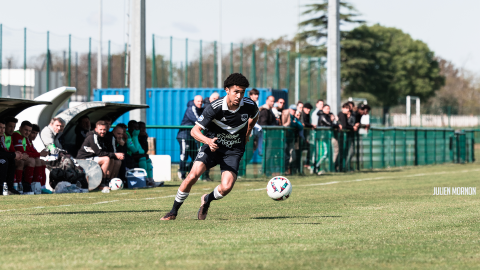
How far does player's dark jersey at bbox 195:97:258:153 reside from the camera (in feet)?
28.1

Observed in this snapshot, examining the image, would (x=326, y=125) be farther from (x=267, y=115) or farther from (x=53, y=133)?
(x=53, y=133)

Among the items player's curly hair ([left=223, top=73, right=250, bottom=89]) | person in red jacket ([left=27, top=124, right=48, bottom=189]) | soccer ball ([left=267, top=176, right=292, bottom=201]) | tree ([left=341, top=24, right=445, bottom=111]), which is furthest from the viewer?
tree ([left=341, top=24, right=445, bottom=111])

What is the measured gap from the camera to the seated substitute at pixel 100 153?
1420 centimetres

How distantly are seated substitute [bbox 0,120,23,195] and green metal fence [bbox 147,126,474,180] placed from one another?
475cm

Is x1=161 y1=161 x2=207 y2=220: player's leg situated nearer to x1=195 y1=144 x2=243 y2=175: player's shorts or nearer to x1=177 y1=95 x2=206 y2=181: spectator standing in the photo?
x1=195 y1=144 x2=243 y2=175: player's shorts

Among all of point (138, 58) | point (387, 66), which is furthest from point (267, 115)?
point (387, 66)

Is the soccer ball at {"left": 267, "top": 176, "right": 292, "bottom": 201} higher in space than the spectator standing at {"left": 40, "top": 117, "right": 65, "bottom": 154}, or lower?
lower

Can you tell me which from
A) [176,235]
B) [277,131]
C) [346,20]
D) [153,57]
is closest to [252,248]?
[176,235]

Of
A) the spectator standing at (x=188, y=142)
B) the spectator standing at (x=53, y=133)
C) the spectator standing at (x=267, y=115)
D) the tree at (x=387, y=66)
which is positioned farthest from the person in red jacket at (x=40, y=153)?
the tree at (x=387, y=66)

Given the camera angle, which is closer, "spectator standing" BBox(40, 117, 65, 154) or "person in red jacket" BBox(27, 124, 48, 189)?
"person in red jacket" BBox(27, 124, 48, 189)

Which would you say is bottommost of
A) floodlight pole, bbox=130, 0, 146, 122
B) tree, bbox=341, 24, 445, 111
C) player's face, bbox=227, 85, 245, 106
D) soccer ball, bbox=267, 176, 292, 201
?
soccer ball, bbox=267, 176, 292, 201

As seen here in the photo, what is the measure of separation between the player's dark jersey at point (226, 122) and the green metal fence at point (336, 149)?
8.05 m

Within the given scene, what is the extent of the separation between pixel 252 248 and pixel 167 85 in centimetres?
2834

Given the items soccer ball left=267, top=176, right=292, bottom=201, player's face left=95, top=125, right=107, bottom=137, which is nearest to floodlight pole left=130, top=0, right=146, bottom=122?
player's face left=95, top=125, right=107, bottom=137
